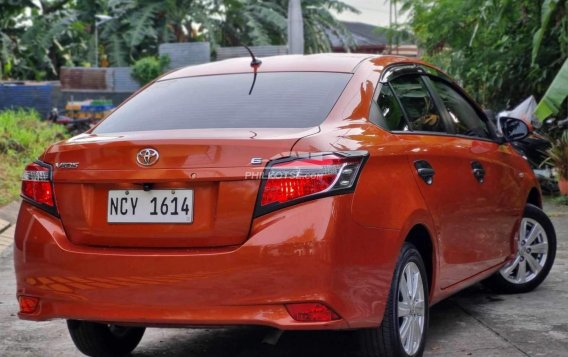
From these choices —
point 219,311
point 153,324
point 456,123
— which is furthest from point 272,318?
point 456,123

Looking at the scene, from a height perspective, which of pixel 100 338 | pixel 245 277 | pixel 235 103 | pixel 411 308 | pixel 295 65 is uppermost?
pixel 295 65

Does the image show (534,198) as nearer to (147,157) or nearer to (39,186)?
(147,157)

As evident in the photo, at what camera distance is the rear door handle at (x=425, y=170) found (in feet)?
15.3

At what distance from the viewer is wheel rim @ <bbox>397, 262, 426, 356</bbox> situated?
4406 mm

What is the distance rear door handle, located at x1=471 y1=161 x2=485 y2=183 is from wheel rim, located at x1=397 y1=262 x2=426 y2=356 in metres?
1.03

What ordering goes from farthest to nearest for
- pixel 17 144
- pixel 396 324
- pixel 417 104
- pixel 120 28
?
1. pixel 120 28
2. pixel 17 144
3. pixel 417 104
4. pixel 396 324

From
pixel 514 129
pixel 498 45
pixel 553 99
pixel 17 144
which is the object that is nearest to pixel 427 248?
pixel 514 129

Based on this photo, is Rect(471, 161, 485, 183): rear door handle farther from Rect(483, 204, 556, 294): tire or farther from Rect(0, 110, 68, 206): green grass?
Rect(0, 110, 68, 206): green grass

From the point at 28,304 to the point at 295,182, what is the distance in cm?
A: 133

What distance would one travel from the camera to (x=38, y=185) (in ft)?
14.3

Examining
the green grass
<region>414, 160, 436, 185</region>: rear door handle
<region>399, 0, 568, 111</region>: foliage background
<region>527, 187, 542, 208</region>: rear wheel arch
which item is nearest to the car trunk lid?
<region>414, 160, 436, 185</region>: rear door handle

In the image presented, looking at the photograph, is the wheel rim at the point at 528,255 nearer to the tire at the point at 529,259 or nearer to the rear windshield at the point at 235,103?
the tire at the point at 529,259

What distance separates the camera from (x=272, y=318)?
12.7 feet

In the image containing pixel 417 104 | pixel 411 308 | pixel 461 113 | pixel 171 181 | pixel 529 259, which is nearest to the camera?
pixel 171 181
